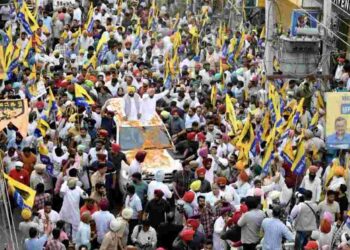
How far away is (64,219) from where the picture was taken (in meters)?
19.5

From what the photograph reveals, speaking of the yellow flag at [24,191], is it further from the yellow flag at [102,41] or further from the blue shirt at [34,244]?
the yellow flag at [102,41]

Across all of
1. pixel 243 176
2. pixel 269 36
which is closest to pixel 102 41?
pixel 269 36

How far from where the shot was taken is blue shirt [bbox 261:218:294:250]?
17797mm

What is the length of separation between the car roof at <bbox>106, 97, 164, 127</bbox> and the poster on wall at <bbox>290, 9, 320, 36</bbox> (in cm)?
400

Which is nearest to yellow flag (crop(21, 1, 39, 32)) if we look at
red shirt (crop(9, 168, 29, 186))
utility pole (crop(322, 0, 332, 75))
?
utility pole (crop(322, 0, 332, 75))

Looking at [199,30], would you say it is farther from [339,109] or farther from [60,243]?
[60,243]

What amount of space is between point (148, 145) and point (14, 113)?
4.31 meters

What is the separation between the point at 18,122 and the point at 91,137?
415 centimetres

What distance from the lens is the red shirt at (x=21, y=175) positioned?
21.0 meters

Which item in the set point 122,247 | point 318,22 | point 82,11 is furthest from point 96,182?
point 82,11

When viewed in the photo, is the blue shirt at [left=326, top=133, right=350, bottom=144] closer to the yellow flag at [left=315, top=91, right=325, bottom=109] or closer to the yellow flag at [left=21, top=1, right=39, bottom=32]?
the yellow flag at [left=315, top=91, right=325, bottom=109]

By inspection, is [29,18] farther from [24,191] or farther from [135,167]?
[24,191]

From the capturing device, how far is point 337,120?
66.9 feet

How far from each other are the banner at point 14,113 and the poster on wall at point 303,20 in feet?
28.8
